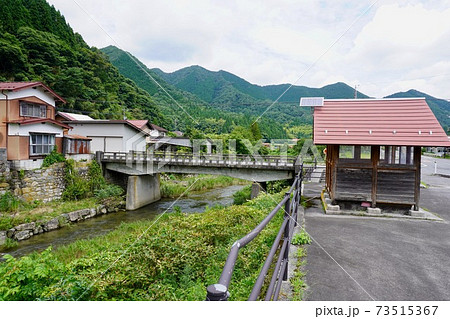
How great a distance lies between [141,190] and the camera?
22297 millimetres

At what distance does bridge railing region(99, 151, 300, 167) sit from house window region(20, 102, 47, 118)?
218 inches

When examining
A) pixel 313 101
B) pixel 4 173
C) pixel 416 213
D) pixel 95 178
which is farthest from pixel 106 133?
pixel 416 213

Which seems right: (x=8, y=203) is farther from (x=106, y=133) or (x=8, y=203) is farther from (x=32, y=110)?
(x=106, y=133)

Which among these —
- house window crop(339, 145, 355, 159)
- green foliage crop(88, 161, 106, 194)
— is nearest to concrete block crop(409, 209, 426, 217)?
house window crop(339, 145, 355, 159)

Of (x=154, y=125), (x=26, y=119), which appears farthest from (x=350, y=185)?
(x=154, y=125)

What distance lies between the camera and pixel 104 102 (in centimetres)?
4016

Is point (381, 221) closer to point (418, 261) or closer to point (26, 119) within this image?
point (418, 261)

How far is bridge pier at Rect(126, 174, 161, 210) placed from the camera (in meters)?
21.4

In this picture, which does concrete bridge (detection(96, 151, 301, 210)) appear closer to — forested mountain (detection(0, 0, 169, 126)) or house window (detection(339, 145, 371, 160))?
house window (detection(339, 145, 371, 160))

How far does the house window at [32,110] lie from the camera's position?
17516 mm

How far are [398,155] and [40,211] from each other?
18.6 meters

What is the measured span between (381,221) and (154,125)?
97.1ft

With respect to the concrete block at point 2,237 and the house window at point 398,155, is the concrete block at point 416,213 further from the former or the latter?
the concrete block at point 2,237

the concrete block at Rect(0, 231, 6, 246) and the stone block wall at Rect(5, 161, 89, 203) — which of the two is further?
the stone block wall at Rect(5, 161, 89, 203)
